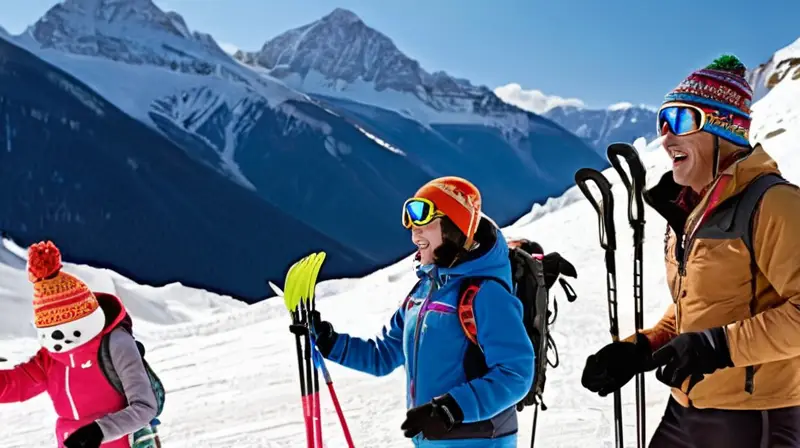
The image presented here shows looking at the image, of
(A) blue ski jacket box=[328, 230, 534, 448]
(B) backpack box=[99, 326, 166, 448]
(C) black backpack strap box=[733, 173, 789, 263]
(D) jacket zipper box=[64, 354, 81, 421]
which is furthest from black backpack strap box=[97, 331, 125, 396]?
(C) black backpack strap box=[733, 173, 789, 263]

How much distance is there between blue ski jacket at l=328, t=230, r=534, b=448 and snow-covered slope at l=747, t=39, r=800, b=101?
22618mm

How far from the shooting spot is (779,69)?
23.7 meters

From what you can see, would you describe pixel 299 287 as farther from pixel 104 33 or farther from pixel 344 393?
pixel 104 33

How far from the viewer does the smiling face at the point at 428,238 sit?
2.63 metres

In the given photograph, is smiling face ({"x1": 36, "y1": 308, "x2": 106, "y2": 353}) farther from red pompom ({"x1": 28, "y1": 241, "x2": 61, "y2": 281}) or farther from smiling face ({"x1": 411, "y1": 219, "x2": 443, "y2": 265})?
smiling face ({"x1": 411, "y1": 219, "x2": 443, "y2": 265})

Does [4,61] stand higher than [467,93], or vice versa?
[467,93]

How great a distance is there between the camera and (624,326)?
9359 millimetres

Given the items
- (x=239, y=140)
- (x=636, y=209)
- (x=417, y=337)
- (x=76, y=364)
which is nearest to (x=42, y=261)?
(x=76, y=364)

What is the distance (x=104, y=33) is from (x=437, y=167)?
73.6 m

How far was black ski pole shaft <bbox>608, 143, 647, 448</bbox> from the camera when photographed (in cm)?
234

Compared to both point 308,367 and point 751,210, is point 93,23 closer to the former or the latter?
point 308,367

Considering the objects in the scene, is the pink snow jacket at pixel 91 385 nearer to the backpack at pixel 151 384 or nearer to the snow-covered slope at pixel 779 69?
the backpack at pixel 151 384

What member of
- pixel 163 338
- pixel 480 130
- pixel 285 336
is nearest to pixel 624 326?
pixel 285 336

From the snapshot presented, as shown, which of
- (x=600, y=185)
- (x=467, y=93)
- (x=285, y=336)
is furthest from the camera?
(x=467, y=93)
